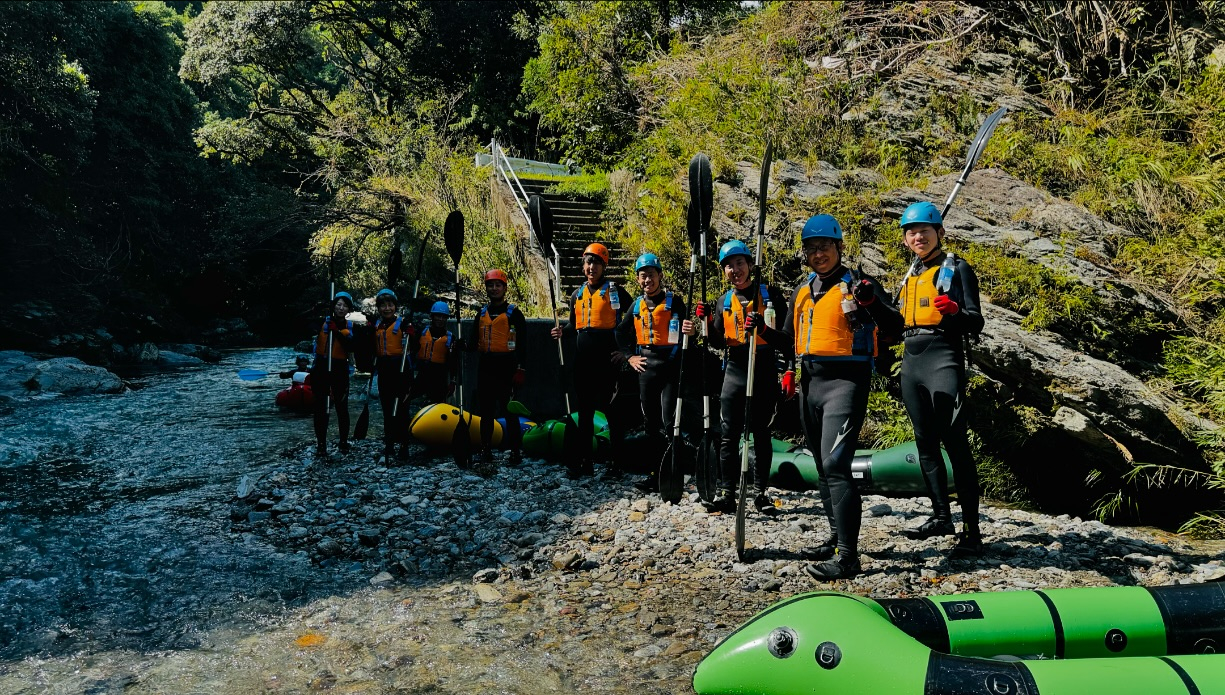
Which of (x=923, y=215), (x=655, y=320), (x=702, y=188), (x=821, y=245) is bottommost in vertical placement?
(x=655, y=320)

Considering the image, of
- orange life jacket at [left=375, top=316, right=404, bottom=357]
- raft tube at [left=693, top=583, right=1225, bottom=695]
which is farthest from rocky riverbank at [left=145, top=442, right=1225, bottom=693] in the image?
orange life jacket at [left=375, top=316, right=404, bottom=357]

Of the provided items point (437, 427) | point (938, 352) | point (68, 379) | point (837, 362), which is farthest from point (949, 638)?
point (68, 379)

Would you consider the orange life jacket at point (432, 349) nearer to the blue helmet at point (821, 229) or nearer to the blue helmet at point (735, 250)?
the blue helmet at point (735, 250)

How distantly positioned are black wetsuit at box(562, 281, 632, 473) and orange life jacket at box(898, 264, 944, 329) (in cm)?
265

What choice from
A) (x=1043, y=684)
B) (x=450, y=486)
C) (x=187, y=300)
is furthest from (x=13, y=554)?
(x=187, y=300)

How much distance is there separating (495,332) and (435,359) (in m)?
1.81

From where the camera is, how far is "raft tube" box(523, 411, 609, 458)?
7.66 meters

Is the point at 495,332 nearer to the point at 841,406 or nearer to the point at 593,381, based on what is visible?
the point at 593,381

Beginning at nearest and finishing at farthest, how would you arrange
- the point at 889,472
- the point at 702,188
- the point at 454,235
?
the point at 702,188 < the point at 889,472 < the point at 454,235

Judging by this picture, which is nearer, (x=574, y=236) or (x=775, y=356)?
(x=775, y=356)

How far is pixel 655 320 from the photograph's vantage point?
6199 mm

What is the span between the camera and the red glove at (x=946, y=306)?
4191 mm

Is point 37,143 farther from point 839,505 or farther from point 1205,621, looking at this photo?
point 1205,621

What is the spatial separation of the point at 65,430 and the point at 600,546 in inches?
357
